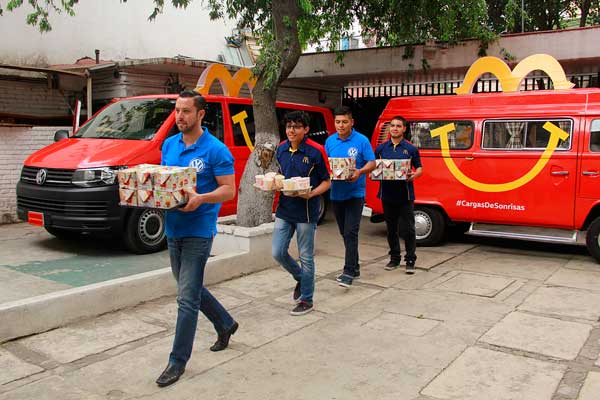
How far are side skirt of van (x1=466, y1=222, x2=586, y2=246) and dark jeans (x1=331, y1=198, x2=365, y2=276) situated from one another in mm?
2836

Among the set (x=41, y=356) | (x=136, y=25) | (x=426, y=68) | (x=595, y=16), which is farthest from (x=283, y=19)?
(x=595, y=16)

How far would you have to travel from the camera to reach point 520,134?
800cm

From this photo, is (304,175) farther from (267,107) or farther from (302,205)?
(267,107)

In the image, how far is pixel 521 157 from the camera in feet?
26.0

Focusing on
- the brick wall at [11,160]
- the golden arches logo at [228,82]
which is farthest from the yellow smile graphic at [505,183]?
the brick wall at [11,160]

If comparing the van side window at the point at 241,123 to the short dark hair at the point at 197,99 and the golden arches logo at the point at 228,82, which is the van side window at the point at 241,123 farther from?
the short dark hair at the point at 197,99

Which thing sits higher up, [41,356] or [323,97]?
[323,97]

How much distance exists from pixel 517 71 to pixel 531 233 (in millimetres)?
2323

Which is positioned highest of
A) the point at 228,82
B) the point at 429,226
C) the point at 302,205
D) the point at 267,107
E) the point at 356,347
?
the point at 228,82

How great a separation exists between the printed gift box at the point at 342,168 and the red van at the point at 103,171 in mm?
2676

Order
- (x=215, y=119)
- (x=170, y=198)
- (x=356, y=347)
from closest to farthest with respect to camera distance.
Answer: (x=170, y=198) < (x=356, y=347) < (x=215, y=119)

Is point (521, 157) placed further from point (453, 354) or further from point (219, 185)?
point (219, 185)

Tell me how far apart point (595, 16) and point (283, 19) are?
13.1 metres

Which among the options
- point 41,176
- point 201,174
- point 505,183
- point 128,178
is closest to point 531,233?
point 505,183
